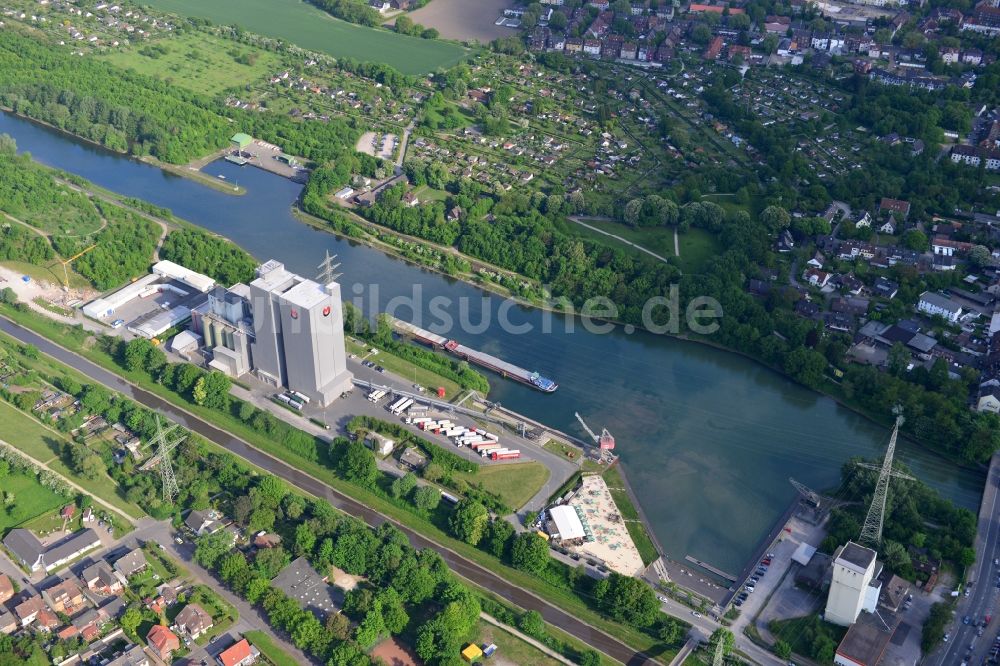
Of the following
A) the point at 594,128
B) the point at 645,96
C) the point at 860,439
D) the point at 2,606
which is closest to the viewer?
the point at 2,606

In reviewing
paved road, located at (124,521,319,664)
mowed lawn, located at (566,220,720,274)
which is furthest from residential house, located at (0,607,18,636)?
mowed lawn, located at (566,220,720,274)

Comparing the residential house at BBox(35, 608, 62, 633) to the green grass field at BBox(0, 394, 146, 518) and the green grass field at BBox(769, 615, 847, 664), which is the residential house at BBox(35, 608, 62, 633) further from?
the green grass field at BBox(769, 615, 847, 664)

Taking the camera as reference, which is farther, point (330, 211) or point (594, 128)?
point (594, 128)

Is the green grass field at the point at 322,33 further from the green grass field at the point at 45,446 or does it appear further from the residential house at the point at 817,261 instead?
the green grass field at the point at 45,446

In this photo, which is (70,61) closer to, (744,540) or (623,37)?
(623,37)

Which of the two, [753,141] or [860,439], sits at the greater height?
[753,141]

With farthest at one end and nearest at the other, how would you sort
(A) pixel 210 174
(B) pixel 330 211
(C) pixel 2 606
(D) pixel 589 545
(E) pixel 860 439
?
(A) pixel 210 174 < (B) pixel 330 211 < (E) pixel 860 439 < (D) pixel 589 545 < (C) pixel 2 606

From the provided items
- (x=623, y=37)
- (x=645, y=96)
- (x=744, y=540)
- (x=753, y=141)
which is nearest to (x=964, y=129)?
(x=753, y=141)

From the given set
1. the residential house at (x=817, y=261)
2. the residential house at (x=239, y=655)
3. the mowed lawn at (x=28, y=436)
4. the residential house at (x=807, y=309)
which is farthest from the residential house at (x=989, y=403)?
the mowed lawn at (x=28, y=436)
